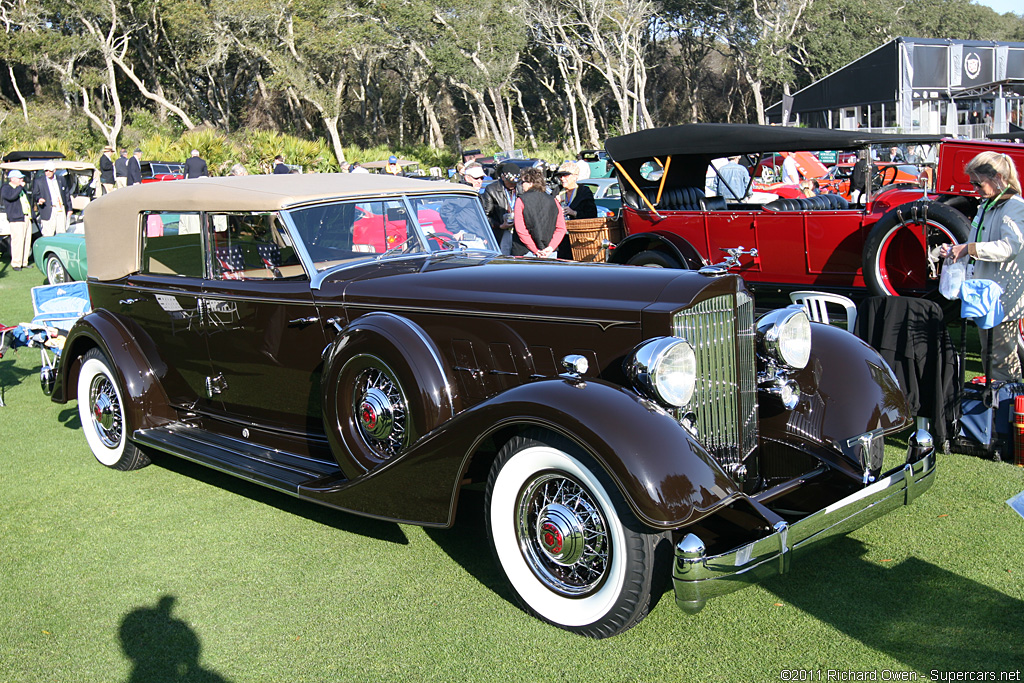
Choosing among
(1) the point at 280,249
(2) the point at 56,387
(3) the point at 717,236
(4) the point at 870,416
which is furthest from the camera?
(3) the point at 717,236

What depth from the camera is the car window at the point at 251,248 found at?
4562 millimetres

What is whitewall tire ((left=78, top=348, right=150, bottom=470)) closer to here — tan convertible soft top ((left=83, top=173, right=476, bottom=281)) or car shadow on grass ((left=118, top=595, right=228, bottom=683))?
tan convertible soft top ((left=83, top=173, right=476, bottom=281))

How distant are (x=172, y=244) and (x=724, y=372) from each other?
3547mm

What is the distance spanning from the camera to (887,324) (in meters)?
5.11

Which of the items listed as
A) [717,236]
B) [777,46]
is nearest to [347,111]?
[777,46]

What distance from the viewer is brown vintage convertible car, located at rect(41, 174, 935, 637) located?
9.92 ft

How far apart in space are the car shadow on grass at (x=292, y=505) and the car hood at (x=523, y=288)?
116cm

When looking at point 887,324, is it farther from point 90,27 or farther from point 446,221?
point 90,27

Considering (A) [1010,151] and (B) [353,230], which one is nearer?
(B) [353,230]

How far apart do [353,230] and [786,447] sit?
2541mm

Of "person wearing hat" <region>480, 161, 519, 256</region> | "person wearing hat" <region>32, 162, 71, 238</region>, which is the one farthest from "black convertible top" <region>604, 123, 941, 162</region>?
"person wearing hat" <region>32, 162, 71, 238</region>

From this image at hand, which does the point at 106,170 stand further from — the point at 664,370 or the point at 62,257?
the point at 664,370

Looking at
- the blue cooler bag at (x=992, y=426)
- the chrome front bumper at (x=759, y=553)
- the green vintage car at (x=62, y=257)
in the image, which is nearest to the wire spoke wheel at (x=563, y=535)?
the chrome front bumper at (x=759, y=553)

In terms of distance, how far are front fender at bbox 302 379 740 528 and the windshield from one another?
4.79 ft
